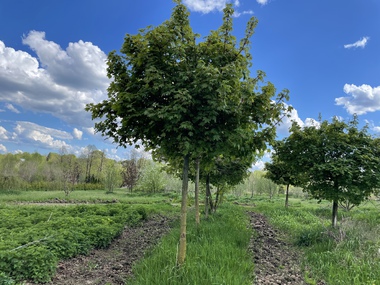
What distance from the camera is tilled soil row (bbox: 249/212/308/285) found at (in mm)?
5340

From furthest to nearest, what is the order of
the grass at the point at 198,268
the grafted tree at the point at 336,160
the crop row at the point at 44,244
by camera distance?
the grafted tree at the point at 336,160 → the crop row at the point at 44,244 → the grass at the point at 198,268

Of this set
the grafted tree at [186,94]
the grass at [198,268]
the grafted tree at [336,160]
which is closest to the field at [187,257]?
the grass at [198,268]

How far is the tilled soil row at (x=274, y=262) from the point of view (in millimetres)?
5340

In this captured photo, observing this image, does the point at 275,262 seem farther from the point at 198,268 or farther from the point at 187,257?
the point at 198,268

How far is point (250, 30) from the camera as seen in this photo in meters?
5.14

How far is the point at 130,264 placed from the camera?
20.7ft

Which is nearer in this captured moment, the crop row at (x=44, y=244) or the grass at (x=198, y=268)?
the grass at (x=198, y=268)

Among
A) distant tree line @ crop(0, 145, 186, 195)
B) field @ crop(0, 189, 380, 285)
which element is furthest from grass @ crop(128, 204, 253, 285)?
distant tree line @ crop(0, 145, 186, 195)

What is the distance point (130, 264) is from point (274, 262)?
3418mm

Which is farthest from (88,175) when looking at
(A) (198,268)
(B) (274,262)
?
(A) (198,268)

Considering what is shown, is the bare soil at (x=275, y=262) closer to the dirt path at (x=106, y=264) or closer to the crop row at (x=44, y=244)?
the dirt path at (x=106, y=264)

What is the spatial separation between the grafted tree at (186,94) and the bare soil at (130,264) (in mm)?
1675

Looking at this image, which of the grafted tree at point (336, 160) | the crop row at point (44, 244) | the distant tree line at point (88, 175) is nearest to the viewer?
the crop row at point (44, 244)

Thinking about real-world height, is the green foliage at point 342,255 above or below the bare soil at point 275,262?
above
